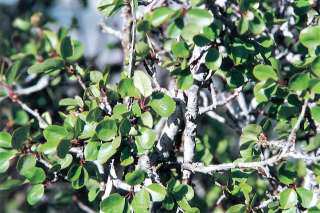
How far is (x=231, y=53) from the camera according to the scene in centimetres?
142

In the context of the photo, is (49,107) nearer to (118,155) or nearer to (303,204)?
(118,155)

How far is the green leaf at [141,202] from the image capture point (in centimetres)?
134

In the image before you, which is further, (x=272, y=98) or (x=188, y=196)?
(x=272, y=98)

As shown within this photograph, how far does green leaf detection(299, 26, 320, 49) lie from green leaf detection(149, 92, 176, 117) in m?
0.34

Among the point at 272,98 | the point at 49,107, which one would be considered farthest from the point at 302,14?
the point at 49,107

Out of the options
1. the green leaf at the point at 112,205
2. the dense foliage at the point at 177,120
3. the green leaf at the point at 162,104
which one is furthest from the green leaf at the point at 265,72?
the green leaf at the point at 112,205

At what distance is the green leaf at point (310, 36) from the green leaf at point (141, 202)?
52 centimetres

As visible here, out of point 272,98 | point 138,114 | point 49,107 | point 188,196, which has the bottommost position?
point 49,107

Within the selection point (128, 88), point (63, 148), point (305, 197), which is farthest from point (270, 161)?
point (63, 148)

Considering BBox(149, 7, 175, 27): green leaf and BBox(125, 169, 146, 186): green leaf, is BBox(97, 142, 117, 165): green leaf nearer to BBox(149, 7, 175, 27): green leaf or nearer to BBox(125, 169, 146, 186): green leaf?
BBox(125, 169, 146, 186): green leaf

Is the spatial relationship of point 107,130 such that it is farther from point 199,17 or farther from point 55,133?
point 199,17

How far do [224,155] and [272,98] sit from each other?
1.86 feet

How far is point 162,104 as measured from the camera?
1.36 meters

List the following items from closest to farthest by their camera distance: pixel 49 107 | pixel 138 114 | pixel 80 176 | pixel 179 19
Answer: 1. pixel 179 19
2. pixel 138 114
3. pixel 80 176
4. pixel 49 107
